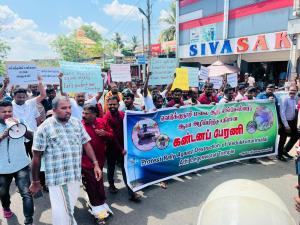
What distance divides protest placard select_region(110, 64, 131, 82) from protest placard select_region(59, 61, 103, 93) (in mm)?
1391

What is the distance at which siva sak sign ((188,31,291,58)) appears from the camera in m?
16.0

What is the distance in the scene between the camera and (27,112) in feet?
15.3

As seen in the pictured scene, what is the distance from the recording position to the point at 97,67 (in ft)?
18.1

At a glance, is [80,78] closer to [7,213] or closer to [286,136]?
[7,213]

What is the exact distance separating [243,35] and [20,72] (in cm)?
1656

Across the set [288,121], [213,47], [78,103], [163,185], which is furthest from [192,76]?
[213,47]

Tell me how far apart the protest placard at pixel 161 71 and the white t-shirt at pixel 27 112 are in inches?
93.4

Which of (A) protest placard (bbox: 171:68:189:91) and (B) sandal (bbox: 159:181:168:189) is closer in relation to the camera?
(B) sandal (bbox: 159:181:168:189)

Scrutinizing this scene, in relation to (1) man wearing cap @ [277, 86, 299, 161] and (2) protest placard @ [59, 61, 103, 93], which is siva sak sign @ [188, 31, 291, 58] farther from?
(2) protest placard @ [59, 61, 103, 93]

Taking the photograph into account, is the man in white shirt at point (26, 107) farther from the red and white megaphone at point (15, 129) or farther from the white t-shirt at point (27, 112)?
the red and white megaphone at point (15, 129)

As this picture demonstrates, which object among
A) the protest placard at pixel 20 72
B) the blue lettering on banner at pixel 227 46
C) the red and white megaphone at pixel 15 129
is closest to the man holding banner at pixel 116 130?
the red and white megaphone at pixel 15 129

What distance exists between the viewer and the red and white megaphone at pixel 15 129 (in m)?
3.06

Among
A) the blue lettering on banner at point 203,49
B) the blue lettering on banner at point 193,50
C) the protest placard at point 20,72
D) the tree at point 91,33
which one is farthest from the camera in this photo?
the tree at point 91,33

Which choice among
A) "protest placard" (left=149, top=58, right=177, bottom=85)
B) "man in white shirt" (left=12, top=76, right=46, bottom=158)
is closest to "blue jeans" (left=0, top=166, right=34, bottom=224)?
"man in white shirt" (left=12, top=76, right=46, bottom=158)
